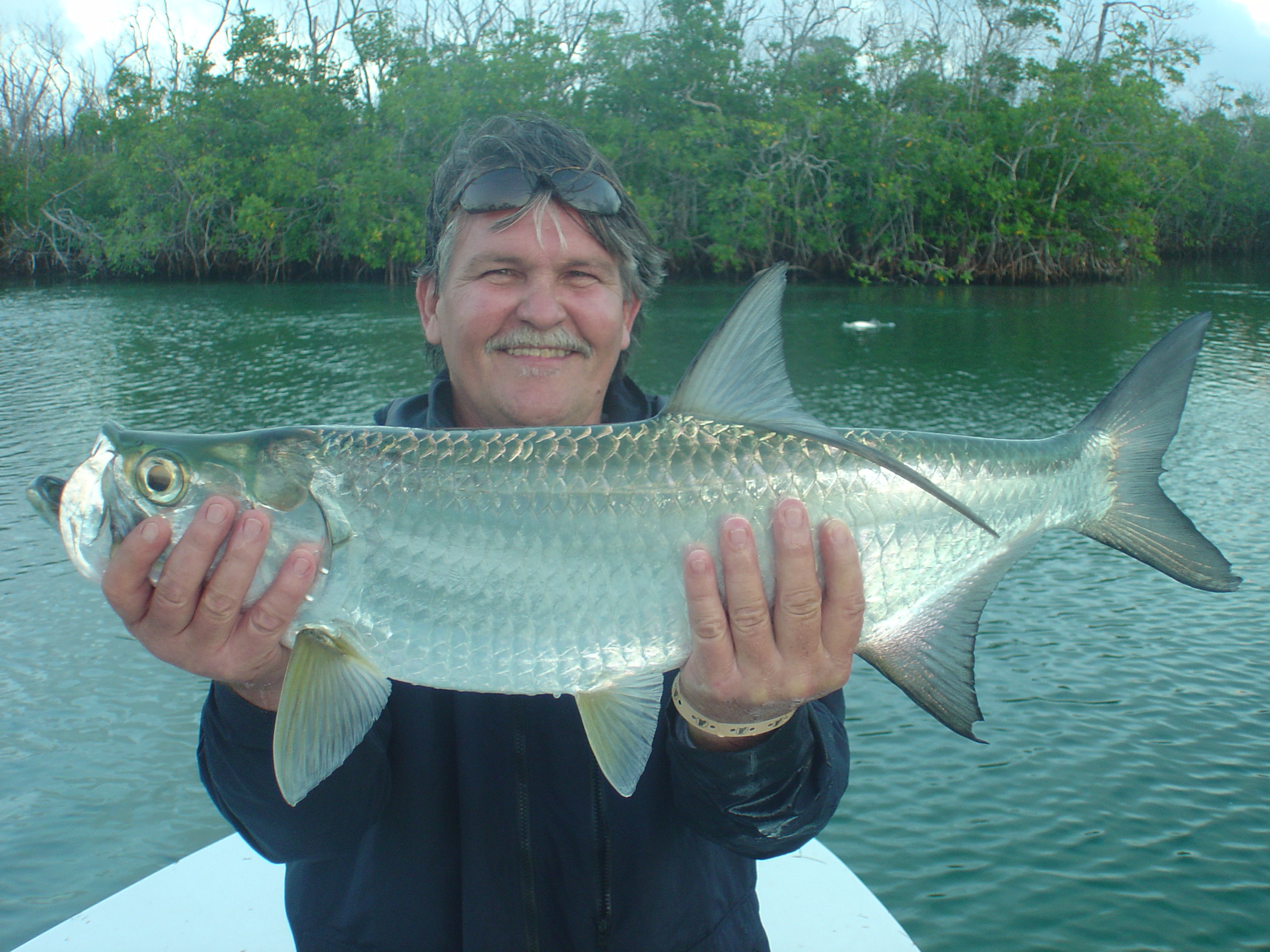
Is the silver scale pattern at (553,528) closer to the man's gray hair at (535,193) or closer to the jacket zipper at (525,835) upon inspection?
the jacket zipper at (525,835)

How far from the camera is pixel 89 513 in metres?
1.83

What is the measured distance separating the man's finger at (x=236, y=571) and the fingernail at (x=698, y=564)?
0.85m

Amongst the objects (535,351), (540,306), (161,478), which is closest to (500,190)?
(540,306)

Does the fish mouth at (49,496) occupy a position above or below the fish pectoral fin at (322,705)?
above

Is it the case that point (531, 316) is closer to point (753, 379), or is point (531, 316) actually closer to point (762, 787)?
point (753, 379)

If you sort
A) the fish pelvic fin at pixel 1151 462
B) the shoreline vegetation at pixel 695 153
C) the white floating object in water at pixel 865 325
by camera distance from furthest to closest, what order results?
the shoreline vegetation at pixel 695 153 → the white floating object in water at pixel 865 325 → the fish pelvic fin at pixel 1151 462

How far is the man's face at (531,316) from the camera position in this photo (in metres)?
2.84

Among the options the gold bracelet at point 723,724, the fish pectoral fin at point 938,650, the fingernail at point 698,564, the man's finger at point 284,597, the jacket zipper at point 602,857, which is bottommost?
the jacket zipper at point 602,857

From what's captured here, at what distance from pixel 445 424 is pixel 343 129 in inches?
1777

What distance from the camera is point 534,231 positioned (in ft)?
9.25

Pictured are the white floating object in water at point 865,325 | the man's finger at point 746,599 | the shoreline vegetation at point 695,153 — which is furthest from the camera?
the shoreline vegetation at point 695,153

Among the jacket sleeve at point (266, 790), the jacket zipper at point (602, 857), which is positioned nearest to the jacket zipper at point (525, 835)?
the jacket zipper at point (602, 857)

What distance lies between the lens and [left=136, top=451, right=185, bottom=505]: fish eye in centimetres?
184

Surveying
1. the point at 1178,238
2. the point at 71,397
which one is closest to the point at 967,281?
the point at 1178,238
